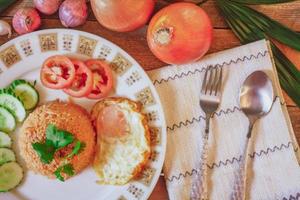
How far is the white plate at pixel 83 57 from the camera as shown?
129cm

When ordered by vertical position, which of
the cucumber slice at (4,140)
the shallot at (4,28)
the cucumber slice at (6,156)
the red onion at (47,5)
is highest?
the red onion at (47,5)

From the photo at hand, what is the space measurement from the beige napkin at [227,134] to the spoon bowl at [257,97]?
19 mm

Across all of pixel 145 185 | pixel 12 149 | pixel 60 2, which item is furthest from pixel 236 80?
pixel 12 149

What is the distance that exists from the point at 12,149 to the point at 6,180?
0.28 ft

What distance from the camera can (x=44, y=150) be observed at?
120 cm

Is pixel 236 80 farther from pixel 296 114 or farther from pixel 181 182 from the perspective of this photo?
pixel 181 182

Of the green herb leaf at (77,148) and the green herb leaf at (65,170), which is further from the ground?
the green herb leaf at (77,148)

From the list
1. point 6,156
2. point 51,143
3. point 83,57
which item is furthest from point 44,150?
point 83,57

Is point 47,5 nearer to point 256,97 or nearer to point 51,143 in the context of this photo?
point 51,143

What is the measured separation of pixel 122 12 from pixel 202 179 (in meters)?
0.48

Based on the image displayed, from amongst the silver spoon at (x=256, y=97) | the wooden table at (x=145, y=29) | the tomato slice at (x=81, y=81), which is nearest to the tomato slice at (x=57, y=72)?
the tomato slice at (x=81, y=81)

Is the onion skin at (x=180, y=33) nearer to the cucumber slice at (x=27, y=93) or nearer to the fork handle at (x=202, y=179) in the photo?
the fork handle at (x=202, y=179)

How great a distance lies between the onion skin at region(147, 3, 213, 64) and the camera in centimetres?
122

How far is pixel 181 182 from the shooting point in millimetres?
1285
